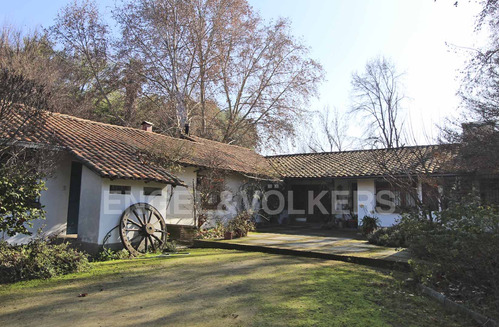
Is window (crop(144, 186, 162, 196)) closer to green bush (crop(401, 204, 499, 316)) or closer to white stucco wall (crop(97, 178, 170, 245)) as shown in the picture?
white stucco wall (crop(97, 178, 170, 245))

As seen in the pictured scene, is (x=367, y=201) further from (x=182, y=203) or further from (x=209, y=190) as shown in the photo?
(x=182, y=203)

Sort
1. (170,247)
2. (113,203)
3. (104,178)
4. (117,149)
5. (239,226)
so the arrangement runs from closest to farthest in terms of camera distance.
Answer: (104,178) → (113,203) → (170,247) → (117,149) → (239,226)

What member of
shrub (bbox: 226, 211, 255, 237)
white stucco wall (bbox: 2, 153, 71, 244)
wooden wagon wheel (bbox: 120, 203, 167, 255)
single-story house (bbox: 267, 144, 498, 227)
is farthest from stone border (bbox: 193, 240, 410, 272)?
single-story house (bbox: 267, 144, 498, 227)

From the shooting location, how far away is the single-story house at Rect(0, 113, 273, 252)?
322 inches

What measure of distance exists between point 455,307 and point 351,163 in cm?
1211

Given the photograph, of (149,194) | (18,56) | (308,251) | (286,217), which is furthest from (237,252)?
(18,56)

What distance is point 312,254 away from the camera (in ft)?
27.3

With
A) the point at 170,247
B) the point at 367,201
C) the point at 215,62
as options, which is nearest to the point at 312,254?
the point at 170,247

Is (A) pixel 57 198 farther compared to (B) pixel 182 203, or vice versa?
(B) pixel 182 203

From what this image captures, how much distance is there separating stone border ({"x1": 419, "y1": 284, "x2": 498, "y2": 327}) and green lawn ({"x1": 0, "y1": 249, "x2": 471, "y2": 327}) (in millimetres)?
124

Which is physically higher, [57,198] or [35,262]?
[57,198]

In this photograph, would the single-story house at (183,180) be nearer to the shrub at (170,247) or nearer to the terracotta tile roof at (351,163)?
the terracotta tile roof at (351,163)

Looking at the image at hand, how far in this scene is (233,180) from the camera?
14.2 metres

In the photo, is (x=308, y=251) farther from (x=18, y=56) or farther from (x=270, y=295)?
(x=18, y=56)
